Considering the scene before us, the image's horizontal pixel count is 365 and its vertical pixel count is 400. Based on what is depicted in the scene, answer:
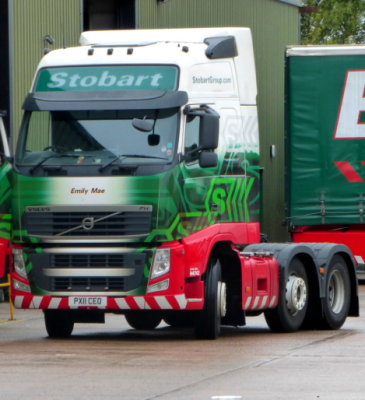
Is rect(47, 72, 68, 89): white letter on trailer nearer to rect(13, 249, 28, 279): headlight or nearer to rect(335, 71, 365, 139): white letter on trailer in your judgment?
rect(13, 249, 28, 279): headlight

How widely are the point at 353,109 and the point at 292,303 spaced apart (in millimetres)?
8970

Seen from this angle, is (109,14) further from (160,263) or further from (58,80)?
(160,263)

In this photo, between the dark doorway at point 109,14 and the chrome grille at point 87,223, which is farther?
the dark doorway at point 109,14

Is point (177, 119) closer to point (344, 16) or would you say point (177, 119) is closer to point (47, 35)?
point (47, 35)

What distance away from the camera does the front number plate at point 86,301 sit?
52.1 feet

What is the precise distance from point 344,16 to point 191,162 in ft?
167

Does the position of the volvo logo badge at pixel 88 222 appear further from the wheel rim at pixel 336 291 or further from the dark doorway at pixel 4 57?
the dark doorway at pixel 4 57

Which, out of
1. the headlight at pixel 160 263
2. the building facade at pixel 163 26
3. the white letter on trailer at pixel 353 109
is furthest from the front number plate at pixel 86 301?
the white letter on trailer at pixel 353 109

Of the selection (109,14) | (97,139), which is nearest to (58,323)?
(97,139)

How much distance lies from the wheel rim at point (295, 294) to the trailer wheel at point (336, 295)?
1.08ft

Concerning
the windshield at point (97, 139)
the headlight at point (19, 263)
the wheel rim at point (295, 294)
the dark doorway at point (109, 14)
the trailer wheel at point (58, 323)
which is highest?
the dark doorway at point (109, 14)

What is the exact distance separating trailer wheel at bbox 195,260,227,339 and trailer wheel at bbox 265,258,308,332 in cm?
100

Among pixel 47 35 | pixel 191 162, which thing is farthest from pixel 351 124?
pixel 191 162

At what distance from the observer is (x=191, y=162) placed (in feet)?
52.1
